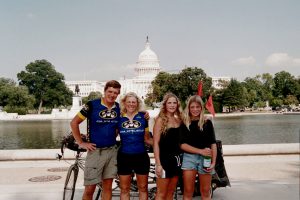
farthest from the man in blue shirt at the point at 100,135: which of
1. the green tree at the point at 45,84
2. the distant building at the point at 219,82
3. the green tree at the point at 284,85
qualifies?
the green tree at the point at 284,85

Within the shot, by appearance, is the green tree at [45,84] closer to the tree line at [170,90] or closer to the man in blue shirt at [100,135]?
the tree line at [170,90]

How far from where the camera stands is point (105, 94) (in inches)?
188

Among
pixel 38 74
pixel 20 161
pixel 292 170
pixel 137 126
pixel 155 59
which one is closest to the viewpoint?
pixel 137 126

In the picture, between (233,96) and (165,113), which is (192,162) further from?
(233,96)

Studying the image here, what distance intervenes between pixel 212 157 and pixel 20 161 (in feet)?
25.5

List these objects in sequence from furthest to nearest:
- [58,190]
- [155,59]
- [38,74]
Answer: [155,59], [38,74], [58,190]

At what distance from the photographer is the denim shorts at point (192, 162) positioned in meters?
4.70

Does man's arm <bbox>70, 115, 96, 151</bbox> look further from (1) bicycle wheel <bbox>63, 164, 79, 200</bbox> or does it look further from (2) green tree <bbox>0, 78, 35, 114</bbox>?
(2) green tree <bbox>0, 78, 35, 114</bbox>

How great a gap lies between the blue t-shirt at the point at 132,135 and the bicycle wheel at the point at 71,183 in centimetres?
100

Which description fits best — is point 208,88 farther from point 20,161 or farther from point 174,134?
point 174,134

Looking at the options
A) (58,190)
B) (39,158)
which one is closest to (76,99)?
(39,158)

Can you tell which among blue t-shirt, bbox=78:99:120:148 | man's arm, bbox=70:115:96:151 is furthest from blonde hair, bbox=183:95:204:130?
man's arm, bbox=70:115:96:151

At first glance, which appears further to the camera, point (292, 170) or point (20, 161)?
point (20, 161)

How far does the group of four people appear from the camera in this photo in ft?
15.1
